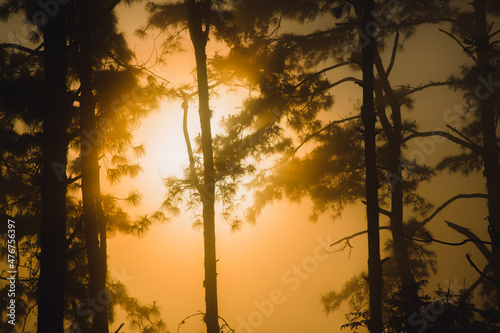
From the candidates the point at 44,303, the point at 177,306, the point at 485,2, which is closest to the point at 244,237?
the point at 177,306

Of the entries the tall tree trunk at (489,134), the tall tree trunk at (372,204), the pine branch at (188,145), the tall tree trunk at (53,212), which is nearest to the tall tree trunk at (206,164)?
the pine branch at (188,145)

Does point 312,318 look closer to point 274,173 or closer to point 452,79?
point 274,173

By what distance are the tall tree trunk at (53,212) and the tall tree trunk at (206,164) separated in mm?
2810

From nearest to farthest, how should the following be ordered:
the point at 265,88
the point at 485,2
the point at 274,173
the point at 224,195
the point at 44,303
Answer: the point at 44,303 → the point at 224,195 → the point at 265,88 → the point at 485,2 → the point at 274,173

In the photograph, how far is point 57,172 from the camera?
499 centimetres

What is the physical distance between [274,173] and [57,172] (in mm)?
6965

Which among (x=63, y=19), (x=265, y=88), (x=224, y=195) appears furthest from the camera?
(x=265, y=88)

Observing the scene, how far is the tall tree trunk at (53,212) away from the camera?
4.96 metres

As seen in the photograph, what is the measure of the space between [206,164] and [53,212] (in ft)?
10.5

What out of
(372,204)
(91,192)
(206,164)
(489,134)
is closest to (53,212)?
(206,164)

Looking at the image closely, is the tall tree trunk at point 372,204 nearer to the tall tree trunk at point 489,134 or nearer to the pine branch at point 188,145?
the pine branch at point 188,145

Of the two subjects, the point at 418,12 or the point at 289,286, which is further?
the point at 289,286

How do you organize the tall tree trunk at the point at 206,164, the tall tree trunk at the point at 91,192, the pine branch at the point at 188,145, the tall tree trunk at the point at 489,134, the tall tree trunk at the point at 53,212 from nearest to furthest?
the tall tree trunk at the point at 53,212, the tall tree trunk at the point at 206,164, the pine branch at the point at 188,145, the tall tree trunk at the point at 91,192, the tall tree trunk at the point at 489,134

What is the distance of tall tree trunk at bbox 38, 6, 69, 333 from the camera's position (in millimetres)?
4961
